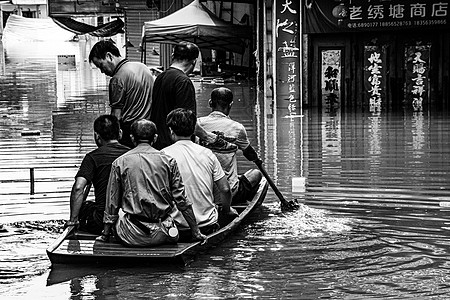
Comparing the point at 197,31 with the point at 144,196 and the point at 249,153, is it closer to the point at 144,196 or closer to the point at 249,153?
the point at 249,153

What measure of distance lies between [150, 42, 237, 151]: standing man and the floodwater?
104 centimetres

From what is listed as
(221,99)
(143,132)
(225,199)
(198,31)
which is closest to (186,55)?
(221,99)

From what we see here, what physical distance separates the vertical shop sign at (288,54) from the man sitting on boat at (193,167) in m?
14.2

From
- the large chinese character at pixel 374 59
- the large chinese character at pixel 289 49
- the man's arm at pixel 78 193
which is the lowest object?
the man's arm at pixel 78 193

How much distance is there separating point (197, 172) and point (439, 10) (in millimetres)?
15410

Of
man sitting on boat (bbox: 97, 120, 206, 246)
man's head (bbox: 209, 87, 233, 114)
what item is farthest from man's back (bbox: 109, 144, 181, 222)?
man's head (bbox: 209, 87, 233, 114)

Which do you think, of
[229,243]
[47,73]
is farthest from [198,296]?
[47,73]

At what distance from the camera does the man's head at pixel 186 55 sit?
31.3ft

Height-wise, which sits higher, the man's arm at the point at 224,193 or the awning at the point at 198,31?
the awning at the point at 198,31

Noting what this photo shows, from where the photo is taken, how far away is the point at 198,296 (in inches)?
281

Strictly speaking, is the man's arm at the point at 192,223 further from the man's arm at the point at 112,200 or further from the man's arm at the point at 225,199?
the man's arm at the point at 225,199

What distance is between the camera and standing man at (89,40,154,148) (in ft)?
31.6

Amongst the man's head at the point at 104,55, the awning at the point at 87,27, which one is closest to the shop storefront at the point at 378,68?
the man's head at the point at 104,55

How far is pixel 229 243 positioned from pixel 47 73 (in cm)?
3040
